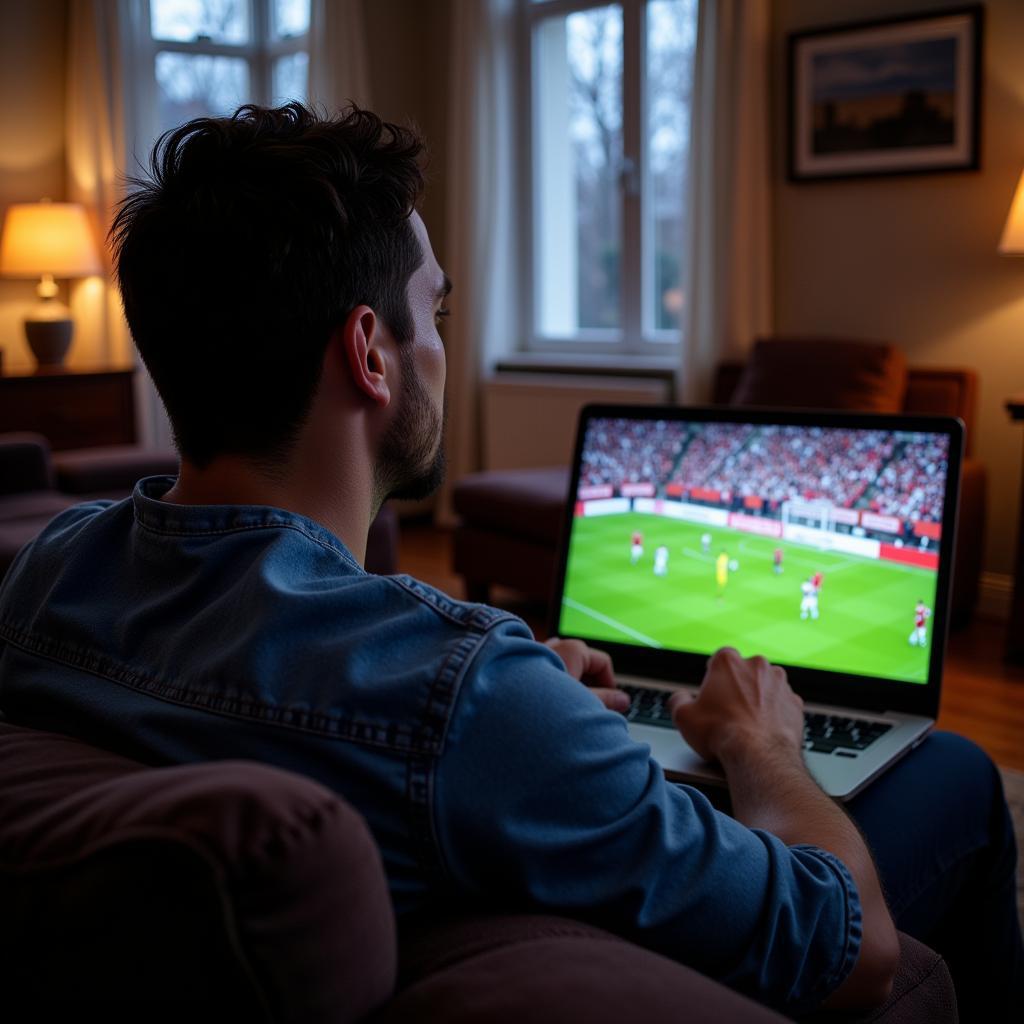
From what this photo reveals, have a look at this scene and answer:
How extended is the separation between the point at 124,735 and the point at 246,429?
0.78 feet

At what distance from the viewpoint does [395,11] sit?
574 centimetres

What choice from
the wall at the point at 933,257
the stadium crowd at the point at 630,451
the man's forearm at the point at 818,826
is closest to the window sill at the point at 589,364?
the wall at the point at 933,257

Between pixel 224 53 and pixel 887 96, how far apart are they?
352 cm

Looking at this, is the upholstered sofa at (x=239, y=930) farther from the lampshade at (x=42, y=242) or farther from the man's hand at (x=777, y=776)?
the lampshade at (x=42, y=242)

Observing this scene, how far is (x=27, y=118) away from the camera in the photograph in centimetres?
570

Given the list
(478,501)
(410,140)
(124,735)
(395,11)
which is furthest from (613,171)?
(124,735)

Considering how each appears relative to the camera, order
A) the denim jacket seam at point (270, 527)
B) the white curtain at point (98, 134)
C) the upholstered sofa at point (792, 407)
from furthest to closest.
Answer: the white curtain at point (98, 134) → the upholstered sofa at point (792, 407) → the denim jacket seam at point (270, 527)

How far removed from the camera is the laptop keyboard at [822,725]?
1.21 meters

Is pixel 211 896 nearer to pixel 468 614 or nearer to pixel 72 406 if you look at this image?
pixel 468 614

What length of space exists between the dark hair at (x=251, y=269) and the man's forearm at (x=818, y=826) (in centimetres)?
48

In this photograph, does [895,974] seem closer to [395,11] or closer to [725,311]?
[725,311]

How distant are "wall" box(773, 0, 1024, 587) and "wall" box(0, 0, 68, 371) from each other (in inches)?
137

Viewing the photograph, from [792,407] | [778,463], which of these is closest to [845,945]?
[778,463]

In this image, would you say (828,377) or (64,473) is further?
(64,473)
